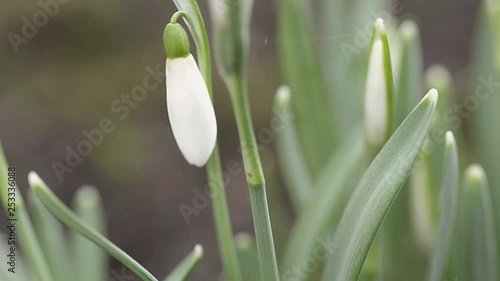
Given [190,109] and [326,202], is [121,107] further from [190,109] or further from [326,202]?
[190,109]

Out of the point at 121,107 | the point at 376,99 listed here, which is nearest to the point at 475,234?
the point at 376,99

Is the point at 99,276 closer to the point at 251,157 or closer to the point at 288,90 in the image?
the point at 288,90

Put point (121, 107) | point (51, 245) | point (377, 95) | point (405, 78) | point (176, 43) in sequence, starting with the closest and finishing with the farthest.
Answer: point (176, 43) → point (377, 95) → point (405, 78) → point (51, 245) → point (121, 107)

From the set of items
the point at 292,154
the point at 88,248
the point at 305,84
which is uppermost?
the point at 305,84

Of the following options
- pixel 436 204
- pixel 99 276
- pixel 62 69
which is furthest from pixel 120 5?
pixel 436 204

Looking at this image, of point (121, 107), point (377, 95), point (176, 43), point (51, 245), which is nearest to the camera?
point (176, 43)

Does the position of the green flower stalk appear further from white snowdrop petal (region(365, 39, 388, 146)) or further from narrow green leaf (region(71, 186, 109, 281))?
narrow green leaf (region(71, 186, 109, 281))

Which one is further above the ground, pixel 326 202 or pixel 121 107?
pixel 121 107
